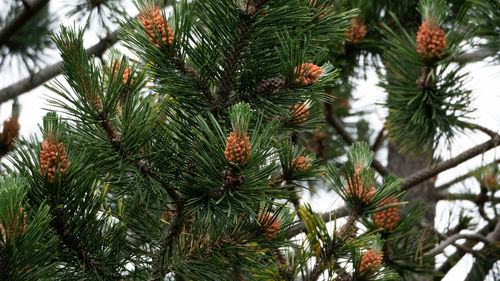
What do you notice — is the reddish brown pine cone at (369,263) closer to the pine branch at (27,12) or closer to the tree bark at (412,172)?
the pine branch at (27,12)

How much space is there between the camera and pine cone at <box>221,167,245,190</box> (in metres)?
1.08

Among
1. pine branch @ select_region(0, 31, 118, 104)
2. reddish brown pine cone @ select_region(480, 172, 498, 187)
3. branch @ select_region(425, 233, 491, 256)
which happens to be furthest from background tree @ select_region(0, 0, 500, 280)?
reddish brown pine cone @ select_region(480, 172, 498, 187)

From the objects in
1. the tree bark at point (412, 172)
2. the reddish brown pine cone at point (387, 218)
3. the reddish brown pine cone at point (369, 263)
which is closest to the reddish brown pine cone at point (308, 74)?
the reddish brown pine cone at point (369, 263)

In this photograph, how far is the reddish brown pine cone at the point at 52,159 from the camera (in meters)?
1.11

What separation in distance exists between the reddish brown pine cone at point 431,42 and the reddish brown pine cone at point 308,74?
2.90 ft

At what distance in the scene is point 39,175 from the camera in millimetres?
1104

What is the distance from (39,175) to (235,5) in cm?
47


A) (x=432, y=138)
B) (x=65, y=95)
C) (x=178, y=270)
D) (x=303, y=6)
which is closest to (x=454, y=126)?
(x=432, y=138)

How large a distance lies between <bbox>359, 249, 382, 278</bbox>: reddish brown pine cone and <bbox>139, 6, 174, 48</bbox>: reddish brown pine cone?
0.63 m

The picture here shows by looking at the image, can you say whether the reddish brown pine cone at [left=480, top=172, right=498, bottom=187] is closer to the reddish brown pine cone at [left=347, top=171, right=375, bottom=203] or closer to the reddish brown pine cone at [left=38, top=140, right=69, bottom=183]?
the reddish brown pine cone at [left=347, top=171, right=375, bottom=203]

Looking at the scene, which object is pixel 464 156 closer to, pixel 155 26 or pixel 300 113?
pixel 300 113

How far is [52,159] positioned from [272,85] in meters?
0.44

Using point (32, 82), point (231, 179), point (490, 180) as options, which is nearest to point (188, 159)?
point (231, 179)

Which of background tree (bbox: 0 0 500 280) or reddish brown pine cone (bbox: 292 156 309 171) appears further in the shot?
reddish brown pine cone (bbox: 292 156 309 171)
